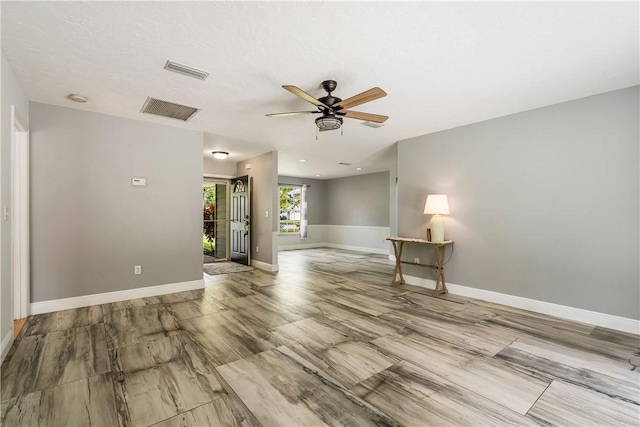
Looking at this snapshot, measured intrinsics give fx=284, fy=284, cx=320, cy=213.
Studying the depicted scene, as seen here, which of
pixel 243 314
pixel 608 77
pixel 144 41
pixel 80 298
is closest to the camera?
pixel 144 41

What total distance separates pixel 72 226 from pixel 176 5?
3185 mm

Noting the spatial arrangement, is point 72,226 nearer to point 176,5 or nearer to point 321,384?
point 176,5

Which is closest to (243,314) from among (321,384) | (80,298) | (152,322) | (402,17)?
(152,322)

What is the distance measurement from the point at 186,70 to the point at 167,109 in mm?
1218

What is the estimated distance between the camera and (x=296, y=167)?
7.98 m

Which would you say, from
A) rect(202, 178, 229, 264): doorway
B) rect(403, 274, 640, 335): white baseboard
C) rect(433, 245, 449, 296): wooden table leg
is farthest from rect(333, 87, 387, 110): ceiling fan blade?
rect(202, 178, 229, 264): doorway

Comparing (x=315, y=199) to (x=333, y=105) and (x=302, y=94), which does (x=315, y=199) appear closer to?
(x=333, y=105)

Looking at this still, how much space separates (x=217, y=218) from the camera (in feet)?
25.4

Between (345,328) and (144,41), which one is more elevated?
(144,41)

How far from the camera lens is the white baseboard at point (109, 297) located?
134 inches

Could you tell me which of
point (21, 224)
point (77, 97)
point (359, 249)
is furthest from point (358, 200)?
point (21, 224)

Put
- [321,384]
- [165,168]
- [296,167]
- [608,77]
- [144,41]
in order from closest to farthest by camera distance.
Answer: [321,384], [144,41], [608,77], [165,168], [296,167]

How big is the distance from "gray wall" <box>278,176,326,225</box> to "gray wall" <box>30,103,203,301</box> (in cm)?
580

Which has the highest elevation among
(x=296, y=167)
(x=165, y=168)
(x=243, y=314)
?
(x=296, y=167)
